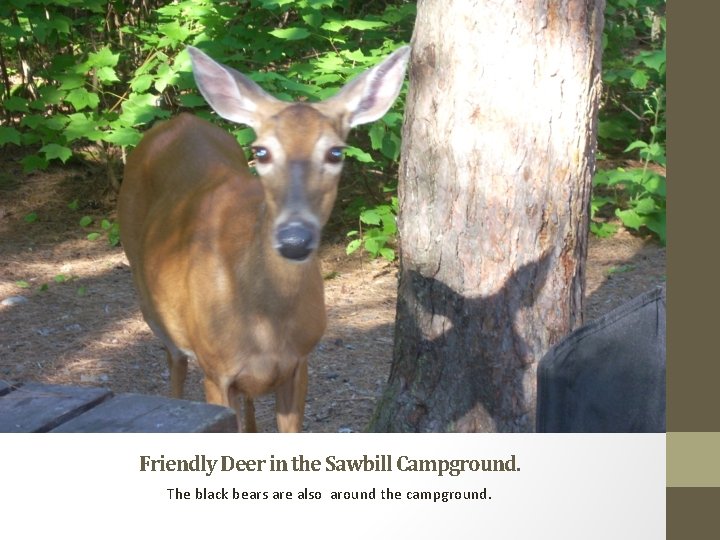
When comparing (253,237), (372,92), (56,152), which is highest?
(372,92)

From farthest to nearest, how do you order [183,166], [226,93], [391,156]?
[391,156] < [183,166] < [226,93]

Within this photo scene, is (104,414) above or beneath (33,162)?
above

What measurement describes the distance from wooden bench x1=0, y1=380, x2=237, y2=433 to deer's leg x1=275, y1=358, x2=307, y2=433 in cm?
127

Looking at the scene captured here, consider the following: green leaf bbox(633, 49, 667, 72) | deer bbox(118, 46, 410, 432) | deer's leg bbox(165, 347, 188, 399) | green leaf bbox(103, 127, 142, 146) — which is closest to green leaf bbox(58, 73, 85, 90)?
green leaf bbox(103, 127, 142, 146)

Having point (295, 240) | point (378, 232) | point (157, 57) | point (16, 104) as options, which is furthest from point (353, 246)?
point (295, 240)

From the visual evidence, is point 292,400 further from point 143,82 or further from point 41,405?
point 143,82

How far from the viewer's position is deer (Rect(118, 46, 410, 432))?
393 cm

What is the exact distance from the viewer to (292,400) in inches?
188

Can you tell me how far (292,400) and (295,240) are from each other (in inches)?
45.7

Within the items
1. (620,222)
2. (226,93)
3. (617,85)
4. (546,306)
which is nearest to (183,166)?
(226,93)

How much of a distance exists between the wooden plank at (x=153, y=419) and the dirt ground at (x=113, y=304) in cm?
231

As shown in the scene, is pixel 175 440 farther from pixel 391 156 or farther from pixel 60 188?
pixel 60 188

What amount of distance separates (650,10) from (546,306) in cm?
501

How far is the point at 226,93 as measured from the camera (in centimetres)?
418
